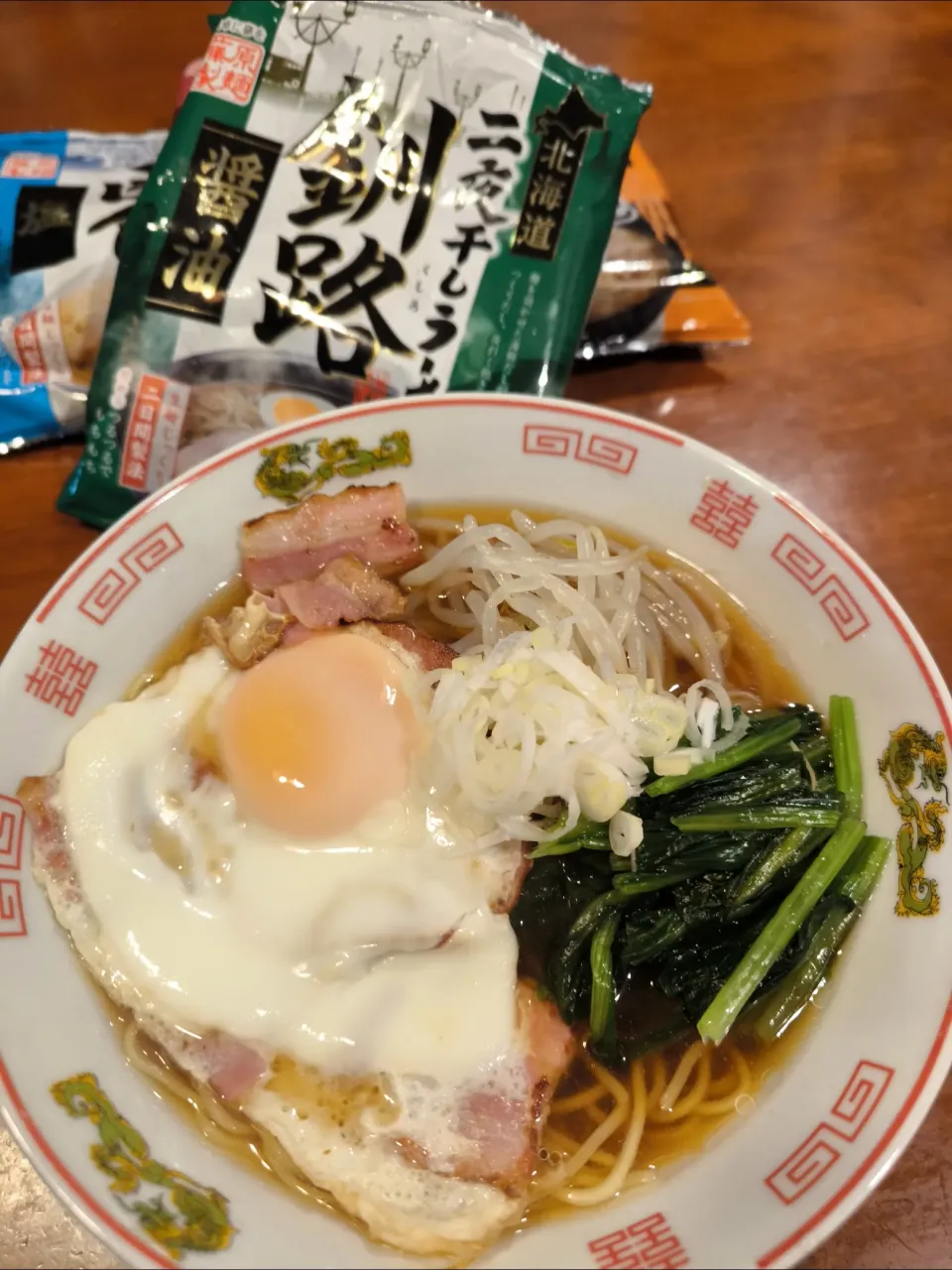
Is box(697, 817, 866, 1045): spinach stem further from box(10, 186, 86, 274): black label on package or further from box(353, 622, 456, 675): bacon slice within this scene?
box(10, 186, 86, 274): black label on package

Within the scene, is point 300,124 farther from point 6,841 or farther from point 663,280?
point 6,841

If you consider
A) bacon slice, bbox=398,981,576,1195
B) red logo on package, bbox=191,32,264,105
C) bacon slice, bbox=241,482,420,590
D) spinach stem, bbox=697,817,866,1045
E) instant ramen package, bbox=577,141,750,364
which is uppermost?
red logo on package, bbox=191,32,264,105

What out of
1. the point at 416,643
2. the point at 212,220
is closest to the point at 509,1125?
the point at 416,643

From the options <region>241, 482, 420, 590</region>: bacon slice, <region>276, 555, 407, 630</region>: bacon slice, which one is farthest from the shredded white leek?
<region>241, 482, 420, 590</region>: bacon slice

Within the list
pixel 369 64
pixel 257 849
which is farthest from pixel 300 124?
pixel 257 849

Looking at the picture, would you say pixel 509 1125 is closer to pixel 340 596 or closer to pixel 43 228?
pixel 340 596
